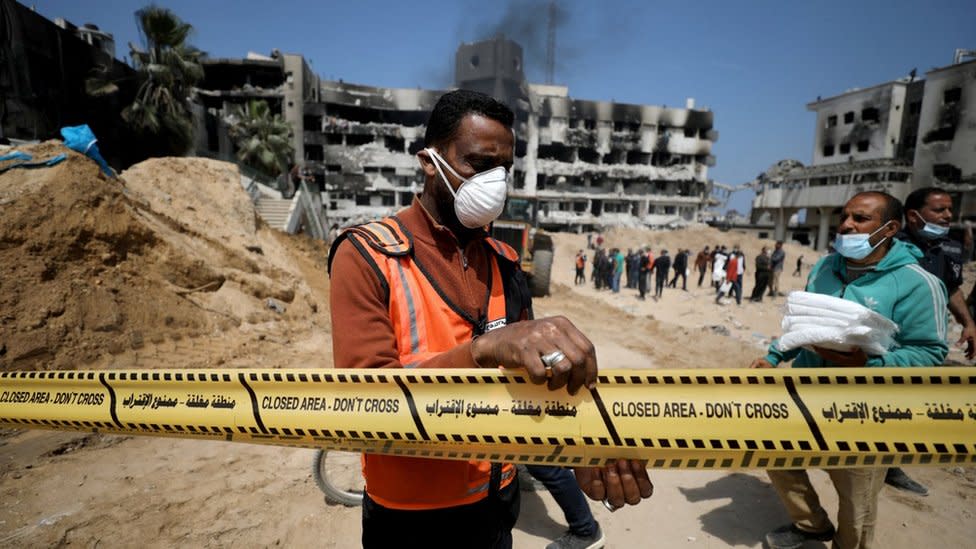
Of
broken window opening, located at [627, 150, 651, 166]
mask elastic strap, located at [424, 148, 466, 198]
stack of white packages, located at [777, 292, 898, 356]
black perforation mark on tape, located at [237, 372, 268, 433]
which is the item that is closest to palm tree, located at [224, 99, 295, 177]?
mask elastic strap, located at [424, 148, 466, 198]

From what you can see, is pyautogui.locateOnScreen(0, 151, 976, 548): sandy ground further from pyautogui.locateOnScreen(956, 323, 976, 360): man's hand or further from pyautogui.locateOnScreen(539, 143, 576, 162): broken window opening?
pyautogui.locateOnScreen(539, 143, 576, 162): broken window opening

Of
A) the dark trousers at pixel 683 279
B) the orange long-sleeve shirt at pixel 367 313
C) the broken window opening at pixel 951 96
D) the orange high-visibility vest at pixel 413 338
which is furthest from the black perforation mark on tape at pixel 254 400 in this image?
the broken window opening at pixel 951 96

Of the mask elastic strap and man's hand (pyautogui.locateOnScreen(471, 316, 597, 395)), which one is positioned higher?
the mask elastic strap

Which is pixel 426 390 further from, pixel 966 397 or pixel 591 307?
pixel 591 307

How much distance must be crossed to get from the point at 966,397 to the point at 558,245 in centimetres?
3552

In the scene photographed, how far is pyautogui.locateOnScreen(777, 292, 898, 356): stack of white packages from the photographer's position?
2.05m

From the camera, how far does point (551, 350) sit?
1.03m

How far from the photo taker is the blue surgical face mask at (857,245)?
2.44 m

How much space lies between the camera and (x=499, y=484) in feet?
5.33

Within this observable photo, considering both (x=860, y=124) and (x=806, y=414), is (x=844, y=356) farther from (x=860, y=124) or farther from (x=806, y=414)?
(x=860, y=124)

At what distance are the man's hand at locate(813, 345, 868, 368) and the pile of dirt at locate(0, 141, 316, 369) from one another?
7594mm

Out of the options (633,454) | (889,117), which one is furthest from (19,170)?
(889,117)

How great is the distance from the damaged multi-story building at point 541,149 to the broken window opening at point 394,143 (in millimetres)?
151

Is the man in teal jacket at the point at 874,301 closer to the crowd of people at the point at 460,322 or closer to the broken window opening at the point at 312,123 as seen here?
the crowd of people at the point at 460,322
